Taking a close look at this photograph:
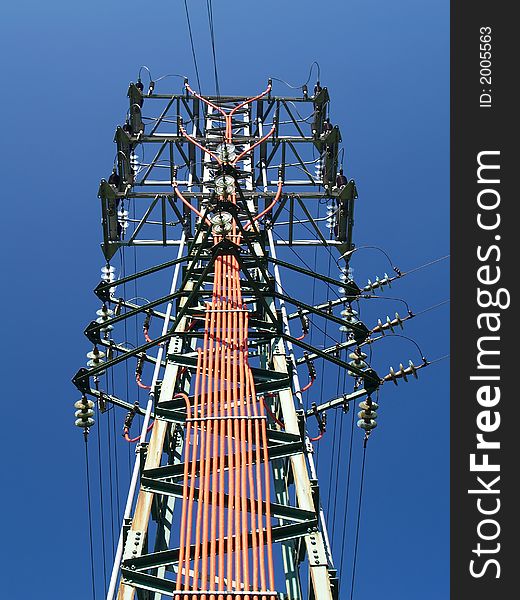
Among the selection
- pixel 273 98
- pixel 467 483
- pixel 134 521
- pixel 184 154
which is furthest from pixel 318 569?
pixel 273 98

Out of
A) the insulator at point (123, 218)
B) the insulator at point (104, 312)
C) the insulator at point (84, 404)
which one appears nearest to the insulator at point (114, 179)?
the insulator at point (123, 218)

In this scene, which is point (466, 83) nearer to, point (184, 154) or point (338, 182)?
point (338, 182)

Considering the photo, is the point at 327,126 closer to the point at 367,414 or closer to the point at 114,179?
the point at 114,179

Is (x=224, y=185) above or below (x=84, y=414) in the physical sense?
above

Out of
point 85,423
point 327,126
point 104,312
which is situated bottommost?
point 85,423

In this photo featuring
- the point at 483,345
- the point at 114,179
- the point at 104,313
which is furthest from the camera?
the point at 114,179

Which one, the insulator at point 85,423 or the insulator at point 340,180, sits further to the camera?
the insulator at point 340,180

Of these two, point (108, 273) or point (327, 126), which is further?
point (327, 126)

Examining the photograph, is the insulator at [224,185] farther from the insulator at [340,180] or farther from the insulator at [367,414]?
the insulator at [340,180]

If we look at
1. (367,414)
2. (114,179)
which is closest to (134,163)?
(114,179)

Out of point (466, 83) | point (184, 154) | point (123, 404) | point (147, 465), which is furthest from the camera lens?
point (184, 154)

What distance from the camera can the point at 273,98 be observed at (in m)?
26.1

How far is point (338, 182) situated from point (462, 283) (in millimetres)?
9520

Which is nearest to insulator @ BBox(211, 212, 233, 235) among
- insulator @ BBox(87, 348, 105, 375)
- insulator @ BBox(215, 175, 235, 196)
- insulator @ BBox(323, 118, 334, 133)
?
insulator @ BBox(215, 175, 235, 196)
